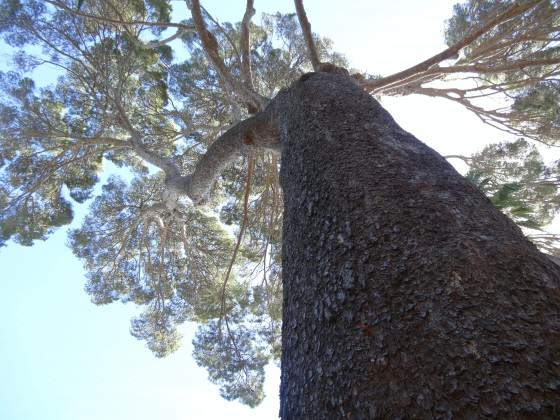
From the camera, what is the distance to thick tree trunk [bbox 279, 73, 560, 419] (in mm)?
830

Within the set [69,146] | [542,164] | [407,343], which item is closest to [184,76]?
[69,146]

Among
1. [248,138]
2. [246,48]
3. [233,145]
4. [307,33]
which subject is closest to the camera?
[248,138]

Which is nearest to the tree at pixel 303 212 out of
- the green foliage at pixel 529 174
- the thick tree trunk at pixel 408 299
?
the thick tree trunk at pixel 408 299

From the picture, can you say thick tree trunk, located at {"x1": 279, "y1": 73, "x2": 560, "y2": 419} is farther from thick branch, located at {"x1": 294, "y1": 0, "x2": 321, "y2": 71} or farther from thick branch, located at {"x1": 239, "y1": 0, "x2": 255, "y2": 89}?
thick branch, located at {"x1": 239, "y1": 0, "x2": 255, "y2": 89}

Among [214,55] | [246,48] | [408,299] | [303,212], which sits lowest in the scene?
[408,299]

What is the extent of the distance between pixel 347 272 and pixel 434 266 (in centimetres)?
26

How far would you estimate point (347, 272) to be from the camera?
1.23 meters

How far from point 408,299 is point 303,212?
2.31 ft

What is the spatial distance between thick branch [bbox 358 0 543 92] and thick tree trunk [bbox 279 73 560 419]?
316 cm

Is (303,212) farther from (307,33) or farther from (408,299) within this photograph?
(307,33)

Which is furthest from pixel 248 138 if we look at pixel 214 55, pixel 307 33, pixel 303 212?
pixel 303 212

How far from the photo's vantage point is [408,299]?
3.44ft

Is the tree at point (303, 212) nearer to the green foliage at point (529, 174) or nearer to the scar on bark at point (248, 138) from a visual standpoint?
the scar on bark at point (248, 138)

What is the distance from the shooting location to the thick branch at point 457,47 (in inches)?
168
